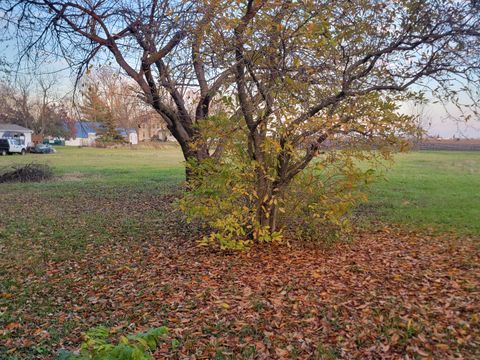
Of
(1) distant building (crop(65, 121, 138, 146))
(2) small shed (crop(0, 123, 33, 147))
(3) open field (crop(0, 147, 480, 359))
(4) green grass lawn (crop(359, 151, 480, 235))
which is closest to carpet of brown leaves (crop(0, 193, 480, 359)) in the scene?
(3) open field (crop(0, 147, 480, 359))

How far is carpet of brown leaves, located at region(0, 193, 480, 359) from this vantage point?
3949mm

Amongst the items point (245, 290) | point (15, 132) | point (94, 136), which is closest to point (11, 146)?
point (15, 132)

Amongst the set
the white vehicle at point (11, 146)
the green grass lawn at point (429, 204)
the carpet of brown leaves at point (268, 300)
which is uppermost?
the white vehicle at point (11, 146)

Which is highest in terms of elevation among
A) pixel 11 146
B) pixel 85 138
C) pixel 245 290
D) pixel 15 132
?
pixel 15 132

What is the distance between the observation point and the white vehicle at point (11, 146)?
38875 mm

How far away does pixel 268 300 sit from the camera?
4988 millimetres

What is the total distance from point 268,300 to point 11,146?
4140 cm

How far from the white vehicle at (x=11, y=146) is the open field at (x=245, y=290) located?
33.4 metres

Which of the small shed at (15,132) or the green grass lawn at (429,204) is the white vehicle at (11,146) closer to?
the small shed at (15,132)

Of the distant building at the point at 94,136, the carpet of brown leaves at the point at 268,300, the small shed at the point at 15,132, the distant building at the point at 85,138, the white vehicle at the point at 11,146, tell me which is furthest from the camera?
the distant building at the point at 85,138

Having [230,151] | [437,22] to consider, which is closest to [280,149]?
[230,151]

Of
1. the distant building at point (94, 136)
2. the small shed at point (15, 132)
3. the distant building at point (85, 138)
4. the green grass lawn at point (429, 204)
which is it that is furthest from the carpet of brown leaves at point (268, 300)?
the distant building at point (85, 138)

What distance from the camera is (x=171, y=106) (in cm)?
1153

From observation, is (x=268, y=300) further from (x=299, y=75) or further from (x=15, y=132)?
(x=15, y=132)
